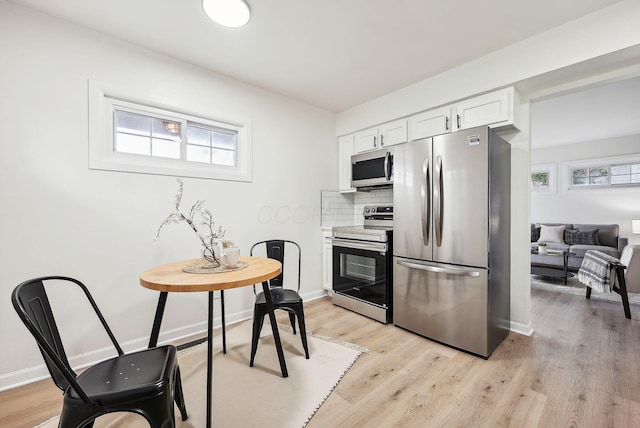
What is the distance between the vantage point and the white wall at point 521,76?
5.98 feet

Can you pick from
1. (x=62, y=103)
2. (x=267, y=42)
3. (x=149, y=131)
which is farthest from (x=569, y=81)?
(x=62, y=103)

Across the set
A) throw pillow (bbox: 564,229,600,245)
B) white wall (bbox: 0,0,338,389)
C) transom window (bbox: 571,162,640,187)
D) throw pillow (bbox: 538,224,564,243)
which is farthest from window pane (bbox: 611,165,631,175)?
white wall (bbox: 0,0,338,389)

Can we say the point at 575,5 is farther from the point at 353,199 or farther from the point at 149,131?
the point at 149,131

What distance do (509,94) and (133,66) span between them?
3144 millimetres

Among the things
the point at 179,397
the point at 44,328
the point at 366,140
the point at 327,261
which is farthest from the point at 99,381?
the point at 366,140

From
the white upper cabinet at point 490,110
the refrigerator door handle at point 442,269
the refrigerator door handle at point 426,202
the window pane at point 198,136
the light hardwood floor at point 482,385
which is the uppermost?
the white upper cabinet at point 490,110

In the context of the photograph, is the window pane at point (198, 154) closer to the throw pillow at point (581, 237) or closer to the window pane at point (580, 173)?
the throw pillow at point (581, 237)

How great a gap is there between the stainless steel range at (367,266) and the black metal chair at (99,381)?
2.03m

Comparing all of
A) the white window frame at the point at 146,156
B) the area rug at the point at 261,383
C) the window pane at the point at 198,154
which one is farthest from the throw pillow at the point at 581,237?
the window pane at the point at 198,154

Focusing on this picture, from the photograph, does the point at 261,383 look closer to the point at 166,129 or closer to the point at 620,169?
the point at 166,129

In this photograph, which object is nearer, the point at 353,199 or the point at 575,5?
the point at 575,5

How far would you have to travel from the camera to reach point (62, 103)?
1.95 meters

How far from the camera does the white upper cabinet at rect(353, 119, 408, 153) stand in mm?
3051

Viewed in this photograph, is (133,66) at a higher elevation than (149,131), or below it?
higher
